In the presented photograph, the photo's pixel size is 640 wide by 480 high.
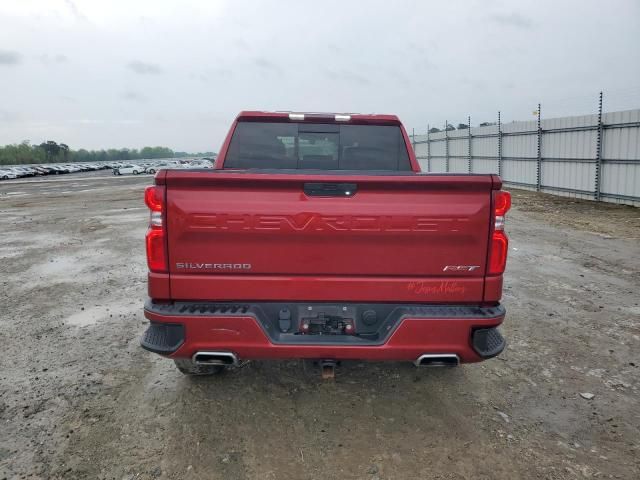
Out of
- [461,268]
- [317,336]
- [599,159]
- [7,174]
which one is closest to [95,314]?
[317,336]

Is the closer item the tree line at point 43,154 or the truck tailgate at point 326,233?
the truck tailgate at point 326,233

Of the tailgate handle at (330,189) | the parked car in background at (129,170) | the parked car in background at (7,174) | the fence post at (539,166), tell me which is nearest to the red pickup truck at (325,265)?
the tailgate handle at (330,189)

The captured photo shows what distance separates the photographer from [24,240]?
11.1 meters

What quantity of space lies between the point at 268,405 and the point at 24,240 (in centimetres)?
1032

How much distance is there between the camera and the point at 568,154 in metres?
18.2

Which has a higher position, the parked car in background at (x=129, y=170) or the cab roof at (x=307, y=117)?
the parked car in background at (x=129, y=170)

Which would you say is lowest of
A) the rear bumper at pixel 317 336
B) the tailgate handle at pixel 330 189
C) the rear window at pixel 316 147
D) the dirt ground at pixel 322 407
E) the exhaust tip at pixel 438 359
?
the dirt ground at pixel 322 407

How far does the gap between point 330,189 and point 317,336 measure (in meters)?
0.93

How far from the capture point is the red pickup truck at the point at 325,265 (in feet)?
8.82

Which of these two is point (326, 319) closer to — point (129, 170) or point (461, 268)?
point (461, 268)

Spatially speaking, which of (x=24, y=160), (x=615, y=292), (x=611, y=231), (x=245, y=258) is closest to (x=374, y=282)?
(x=245, y=258)

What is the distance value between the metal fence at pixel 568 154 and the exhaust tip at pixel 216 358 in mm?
16211

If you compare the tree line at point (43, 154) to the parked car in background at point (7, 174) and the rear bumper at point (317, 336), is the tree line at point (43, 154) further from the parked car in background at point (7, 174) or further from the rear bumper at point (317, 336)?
the rear bumper at point (317, 336)

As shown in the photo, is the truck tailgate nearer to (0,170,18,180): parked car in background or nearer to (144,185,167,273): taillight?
(144,185,167,273): taillight
